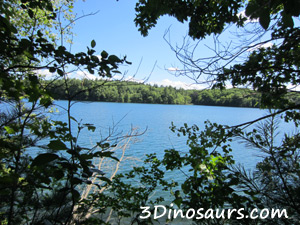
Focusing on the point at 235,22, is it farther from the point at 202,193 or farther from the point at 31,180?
the point at 31,180

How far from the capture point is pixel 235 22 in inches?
103

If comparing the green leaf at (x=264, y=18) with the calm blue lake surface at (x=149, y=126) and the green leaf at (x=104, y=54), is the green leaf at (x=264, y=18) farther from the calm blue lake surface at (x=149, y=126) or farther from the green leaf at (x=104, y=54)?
the calm blue lake surface at (x=149, y=126)

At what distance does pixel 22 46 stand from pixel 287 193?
223cm

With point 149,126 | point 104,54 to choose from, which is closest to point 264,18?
point 104,54

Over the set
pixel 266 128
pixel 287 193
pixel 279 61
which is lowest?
pixel 287 193

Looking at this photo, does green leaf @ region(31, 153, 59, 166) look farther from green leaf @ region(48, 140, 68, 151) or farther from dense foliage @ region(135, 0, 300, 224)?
dense foliage @ region(135, 0, 300, 224)

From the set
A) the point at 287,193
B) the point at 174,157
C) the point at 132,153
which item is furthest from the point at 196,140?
the point at 132,153

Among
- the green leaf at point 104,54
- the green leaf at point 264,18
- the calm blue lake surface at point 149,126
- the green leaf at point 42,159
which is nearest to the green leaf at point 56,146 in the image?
the green leaf at point 42,159

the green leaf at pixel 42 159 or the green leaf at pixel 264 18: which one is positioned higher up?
the green leaf at pixel 264 18

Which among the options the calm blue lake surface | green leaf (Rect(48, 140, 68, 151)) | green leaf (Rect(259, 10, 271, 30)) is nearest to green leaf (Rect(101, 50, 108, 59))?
the calm blue lake surface

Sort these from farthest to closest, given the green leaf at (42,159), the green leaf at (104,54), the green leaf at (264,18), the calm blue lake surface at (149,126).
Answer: the calm blue lake surface at (149,126) < the green leaf at (104,54) < the green leaf at (42,159) < the green leaf at (264,18)

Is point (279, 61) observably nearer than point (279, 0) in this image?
No

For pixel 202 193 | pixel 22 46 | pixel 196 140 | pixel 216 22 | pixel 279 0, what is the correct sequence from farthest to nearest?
pixel 216 22 < pixel 196 140 < pixel 202 193 < pixel 22 46 < pixel 279 0

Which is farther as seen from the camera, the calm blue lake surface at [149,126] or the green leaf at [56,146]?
the calm blue lake surface at [149,126]
